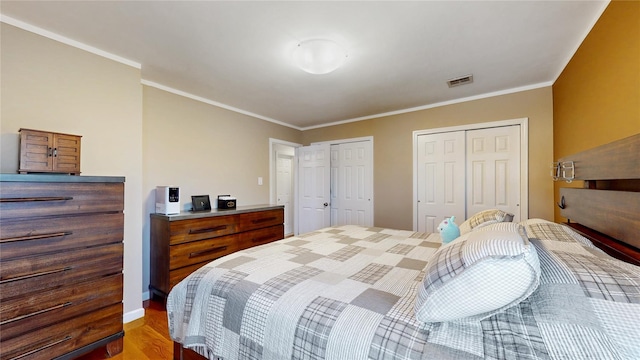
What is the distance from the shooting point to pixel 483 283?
73cm

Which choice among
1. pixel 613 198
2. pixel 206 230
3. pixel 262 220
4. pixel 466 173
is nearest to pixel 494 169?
pixel 466 173

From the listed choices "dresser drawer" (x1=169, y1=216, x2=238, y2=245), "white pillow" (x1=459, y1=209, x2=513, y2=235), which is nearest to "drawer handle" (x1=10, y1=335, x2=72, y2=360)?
"dresser drawer" (x1=169, y1=216, x2=238, y2=245)

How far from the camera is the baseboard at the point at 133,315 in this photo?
7.18ft

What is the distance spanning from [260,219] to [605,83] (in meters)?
3.37

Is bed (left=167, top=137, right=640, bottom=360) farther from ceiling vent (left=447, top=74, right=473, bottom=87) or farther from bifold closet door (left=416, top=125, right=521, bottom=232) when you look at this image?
bifold closet door (left=416, top=125, right=521, bottom=232)

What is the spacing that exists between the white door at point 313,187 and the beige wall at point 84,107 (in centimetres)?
278

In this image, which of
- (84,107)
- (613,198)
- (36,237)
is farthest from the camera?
(84,107)

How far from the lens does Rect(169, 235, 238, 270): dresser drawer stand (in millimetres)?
2420

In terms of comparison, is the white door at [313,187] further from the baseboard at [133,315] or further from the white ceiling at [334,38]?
the baseboard at [133,315]

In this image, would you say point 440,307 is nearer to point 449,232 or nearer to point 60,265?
point 449,232

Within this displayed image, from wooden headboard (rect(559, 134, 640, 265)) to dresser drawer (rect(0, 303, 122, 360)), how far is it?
288 cm

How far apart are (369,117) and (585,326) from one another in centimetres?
366

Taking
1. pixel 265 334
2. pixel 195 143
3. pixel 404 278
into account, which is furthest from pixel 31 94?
pixel 404 278

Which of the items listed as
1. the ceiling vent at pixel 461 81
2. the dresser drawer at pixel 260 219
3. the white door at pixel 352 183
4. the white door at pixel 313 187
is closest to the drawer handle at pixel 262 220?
the dresser drawer at pixel 260 219
